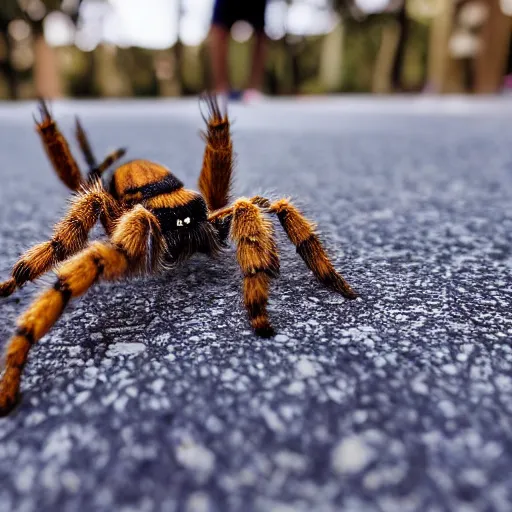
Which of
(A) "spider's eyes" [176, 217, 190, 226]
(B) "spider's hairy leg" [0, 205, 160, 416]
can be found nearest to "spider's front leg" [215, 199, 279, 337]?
(A) "spider's eyes" [176, 217, 190, 226]

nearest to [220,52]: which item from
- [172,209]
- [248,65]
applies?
[172,209]

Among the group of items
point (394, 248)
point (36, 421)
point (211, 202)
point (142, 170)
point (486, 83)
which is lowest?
point (486, 83)

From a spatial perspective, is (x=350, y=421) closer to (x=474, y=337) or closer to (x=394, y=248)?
(x=474, y=337)

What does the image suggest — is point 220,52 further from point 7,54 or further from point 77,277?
point 7,54

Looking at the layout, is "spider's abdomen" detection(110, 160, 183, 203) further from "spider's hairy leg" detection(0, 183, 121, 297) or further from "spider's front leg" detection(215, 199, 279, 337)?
"spider's front leg" detection(215, 199, 279, 337)

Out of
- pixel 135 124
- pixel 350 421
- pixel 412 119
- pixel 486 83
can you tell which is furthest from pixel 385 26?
pixel 350 421

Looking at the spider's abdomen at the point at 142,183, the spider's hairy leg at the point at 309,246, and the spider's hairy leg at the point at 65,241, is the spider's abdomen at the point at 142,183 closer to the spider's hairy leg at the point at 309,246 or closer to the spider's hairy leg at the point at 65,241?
the spider's hairy leg at the point at 65,241

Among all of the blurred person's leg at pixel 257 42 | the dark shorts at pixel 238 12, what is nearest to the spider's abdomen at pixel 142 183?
the dark shorts at pixel 238 12
